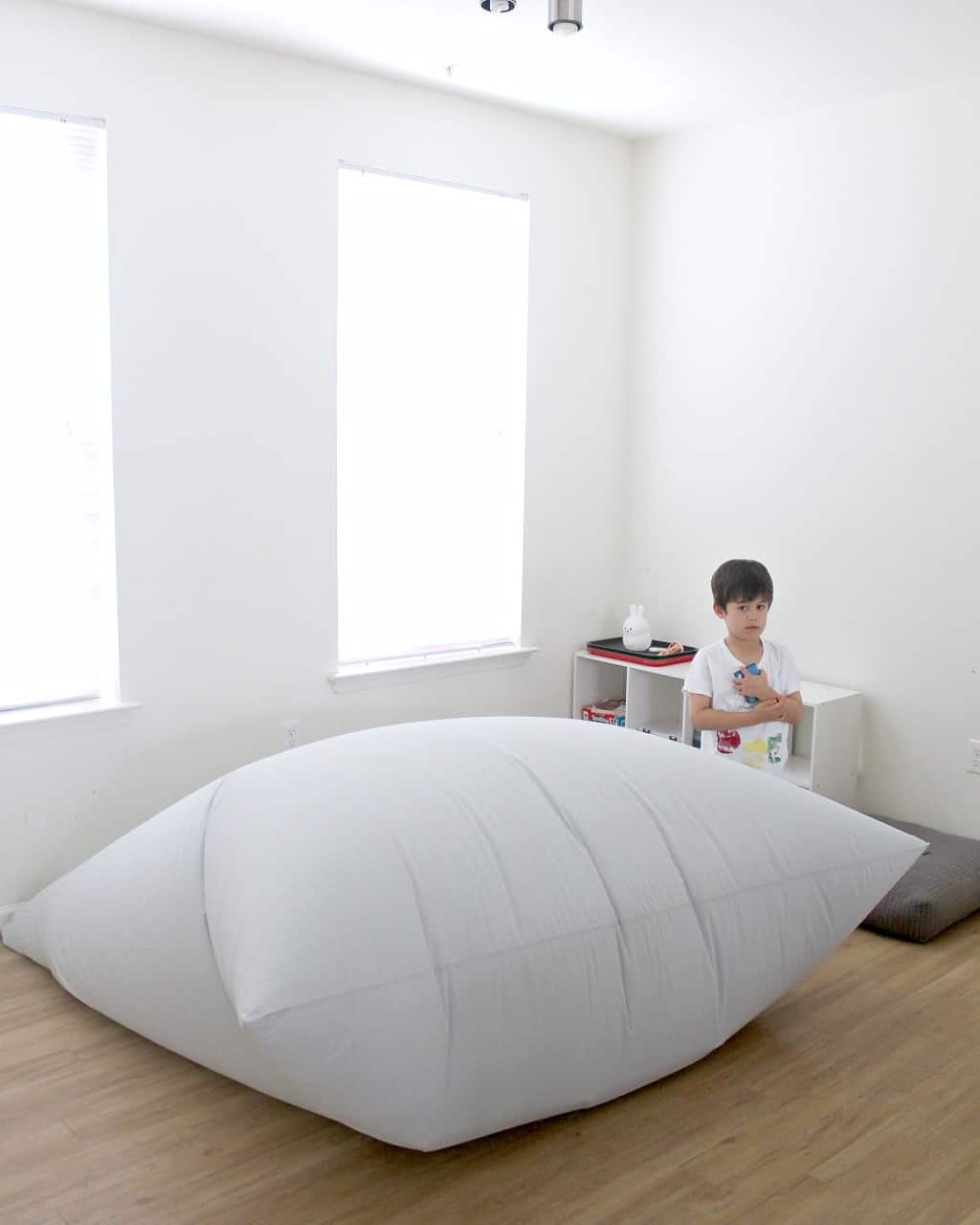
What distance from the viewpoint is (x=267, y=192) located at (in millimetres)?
3639

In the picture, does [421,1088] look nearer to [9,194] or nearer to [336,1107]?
[336,1107]

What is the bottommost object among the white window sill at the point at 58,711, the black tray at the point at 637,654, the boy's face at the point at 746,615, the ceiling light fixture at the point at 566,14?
the white window sill at the point at 58,711

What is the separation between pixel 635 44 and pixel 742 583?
165cm

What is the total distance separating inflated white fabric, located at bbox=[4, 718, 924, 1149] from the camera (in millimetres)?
2008

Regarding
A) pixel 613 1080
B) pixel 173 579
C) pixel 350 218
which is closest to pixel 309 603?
pixel 173 579

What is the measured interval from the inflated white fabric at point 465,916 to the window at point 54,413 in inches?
32.7

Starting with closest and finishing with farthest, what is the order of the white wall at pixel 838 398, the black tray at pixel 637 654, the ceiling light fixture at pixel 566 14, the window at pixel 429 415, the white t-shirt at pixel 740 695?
the ceiling light fixture at pixel 566 14, the white t-shirt at pixel 740 695, the white wall at pixel 838 398, the window at pixel 429 415, the black tray at pixel 637 654

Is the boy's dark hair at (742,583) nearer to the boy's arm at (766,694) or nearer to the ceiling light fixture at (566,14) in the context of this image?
the boy's arm at (766,694)

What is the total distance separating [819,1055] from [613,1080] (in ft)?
1.87

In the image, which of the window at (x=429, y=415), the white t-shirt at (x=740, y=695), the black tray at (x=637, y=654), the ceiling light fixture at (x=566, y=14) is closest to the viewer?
the ceiling light fixture at (x=566, y=14)

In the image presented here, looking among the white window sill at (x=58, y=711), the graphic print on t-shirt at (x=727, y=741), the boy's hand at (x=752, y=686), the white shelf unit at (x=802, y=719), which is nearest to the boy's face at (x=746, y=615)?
the boy's hand at (x=752, y=686)

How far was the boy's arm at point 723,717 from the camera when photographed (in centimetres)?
323

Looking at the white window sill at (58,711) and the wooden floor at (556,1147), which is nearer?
the wooden floor at (556,1147)

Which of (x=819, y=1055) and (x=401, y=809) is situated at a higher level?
(x=401, y=809)
